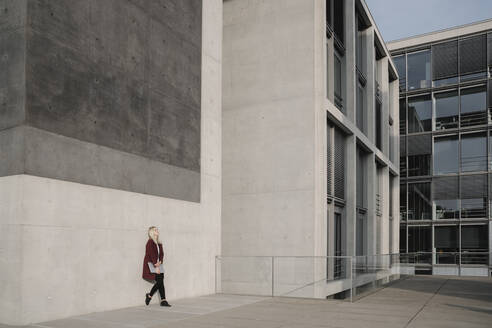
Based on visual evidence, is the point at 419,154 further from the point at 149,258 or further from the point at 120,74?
the point at 120,74

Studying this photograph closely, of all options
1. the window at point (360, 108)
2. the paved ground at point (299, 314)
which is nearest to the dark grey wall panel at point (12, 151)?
the paved ground at point (299, 314)

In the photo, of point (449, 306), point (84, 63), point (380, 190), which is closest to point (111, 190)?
point (84, 63)

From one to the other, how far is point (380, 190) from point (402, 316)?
19.2 meters

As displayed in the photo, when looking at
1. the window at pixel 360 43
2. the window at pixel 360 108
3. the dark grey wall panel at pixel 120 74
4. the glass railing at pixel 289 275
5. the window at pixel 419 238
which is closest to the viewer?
the dark grey wall panel at pixel 120 74

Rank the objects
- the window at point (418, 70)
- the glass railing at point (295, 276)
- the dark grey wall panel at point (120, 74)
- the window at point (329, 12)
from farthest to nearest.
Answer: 1. the window at point (418, 70)
2. the window at point (329, 12)
3. the glass railing at point (295, 276)
4. the dark grey wall panel at point (120, 74)

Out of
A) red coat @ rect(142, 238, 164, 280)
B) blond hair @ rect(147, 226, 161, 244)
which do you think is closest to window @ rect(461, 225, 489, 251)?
blond hair @ rect(147, 226, 161, 244)

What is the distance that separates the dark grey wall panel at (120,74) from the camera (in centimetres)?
1002

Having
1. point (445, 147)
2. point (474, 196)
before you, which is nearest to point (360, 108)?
point (445, 147)

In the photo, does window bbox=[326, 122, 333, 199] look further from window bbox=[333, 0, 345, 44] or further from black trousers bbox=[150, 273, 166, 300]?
black trousers bbox=[150, 273, 166, 300]

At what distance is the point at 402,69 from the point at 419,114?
11.8ft

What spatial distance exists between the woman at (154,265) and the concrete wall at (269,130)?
5.62 meters

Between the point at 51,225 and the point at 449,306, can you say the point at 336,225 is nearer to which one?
the point at 449,306

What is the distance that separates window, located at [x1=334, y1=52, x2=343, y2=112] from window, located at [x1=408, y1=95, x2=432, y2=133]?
1755cm

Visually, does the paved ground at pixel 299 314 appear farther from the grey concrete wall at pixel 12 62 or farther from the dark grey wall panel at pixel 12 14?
the dark grey wall panel at pixel 12 14
